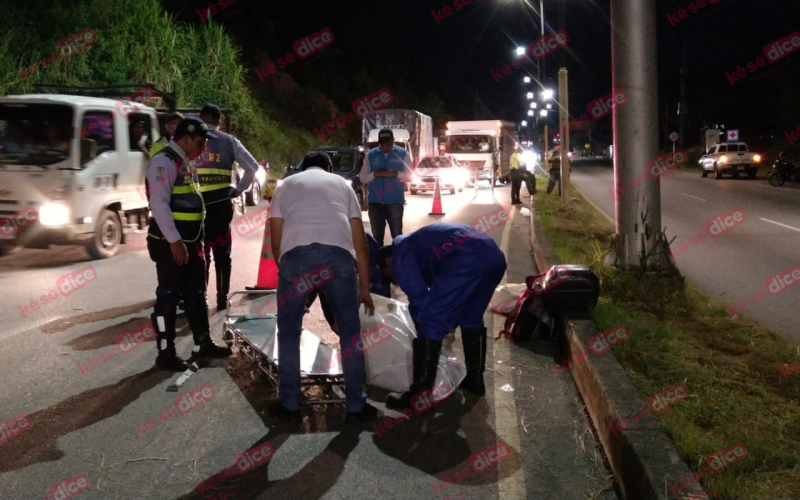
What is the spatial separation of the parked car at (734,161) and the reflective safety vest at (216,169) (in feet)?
108

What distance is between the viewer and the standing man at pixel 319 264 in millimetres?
4336

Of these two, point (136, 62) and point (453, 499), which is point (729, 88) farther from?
point (453, 499)

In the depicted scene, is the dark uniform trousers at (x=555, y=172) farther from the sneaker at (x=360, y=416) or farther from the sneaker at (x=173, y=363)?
the sneaker at (x=360, y=416)

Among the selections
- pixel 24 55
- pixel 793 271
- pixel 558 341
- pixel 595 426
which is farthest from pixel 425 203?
pixel 595 426

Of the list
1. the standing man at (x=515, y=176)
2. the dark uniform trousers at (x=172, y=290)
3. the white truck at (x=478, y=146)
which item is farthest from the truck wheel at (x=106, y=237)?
the white truck at (x=478, y=146)

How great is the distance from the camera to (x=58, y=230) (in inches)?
402

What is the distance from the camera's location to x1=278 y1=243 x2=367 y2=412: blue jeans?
4.33 m

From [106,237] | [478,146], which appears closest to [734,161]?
[478,146]

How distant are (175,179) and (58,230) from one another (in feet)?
18.6

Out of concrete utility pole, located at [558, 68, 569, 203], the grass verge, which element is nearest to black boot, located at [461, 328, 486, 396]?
the grass verge

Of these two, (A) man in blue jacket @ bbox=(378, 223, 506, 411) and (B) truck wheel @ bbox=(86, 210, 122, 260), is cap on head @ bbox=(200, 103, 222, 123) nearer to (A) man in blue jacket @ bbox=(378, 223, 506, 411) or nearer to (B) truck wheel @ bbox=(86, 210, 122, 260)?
(A) man in blue jacket @ bbox=(378, 223, 506, 411)

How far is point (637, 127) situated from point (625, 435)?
4642mm

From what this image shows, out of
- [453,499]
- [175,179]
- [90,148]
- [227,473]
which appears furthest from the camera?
[90,148]

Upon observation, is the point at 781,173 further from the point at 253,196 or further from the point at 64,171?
the point at 64,171
